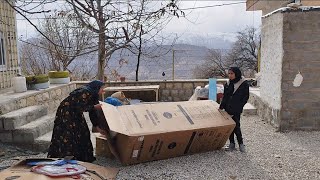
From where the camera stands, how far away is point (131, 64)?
12.4m

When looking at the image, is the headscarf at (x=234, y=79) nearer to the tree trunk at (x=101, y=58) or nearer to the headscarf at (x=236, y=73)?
the headscarf at (x=236, y=73)

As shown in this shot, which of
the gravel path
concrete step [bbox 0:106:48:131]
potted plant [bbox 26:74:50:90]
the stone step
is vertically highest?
potted plant [bbox 26:74:50:90]

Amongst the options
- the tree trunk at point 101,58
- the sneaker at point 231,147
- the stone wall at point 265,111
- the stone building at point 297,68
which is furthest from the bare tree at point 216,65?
the sneaker at point 231,147

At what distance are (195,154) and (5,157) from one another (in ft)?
8.93

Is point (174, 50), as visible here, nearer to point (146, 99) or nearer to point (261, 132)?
point (146, 99)

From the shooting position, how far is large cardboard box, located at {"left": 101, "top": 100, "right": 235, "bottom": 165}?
4234mm

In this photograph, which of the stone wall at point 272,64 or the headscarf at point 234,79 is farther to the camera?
the stone wall at point 272,64

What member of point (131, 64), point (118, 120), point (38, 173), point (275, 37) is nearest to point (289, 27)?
point (275, 37)

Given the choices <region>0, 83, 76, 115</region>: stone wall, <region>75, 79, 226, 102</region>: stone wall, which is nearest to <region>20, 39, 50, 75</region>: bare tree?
<region>75, 79, 226, 102</region>: stone wall

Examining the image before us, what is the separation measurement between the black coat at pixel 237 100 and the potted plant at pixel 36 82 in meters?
4.20

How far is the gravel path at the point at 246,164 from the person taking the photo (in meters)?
4.11

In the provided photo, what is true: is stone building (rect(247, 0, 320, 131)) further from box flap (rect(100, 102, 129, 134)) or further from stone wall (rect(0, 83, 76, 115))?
stone wall (rect(0, 83, 76, 115))

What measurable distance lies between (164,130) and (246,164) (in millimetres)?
1192

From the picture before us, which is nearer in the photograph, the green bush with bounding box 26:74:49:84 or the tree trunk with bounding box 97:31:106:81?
the green bush with bounding box 26:74:49:84
